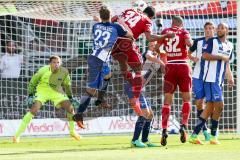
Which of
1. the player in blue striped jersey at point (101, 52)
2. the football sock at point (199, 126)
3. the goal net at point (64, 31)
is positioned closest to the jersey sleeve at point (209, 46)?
the football sock at point (199, 126)

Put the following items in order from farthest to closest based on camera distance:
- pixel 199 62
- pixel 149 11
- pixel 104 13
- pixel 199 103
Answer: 1. pixel 199 103
2. pixel 199 62
3. pixel 149 11
4. pixel 104 13

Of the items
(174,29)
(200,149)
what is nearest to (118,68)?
(174,29)

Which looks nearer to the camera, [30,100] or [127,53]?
[127,53]

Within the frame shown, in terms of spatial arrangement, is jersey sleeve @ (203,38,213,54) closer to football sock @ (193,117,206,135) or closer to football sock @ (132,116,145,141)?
football sock @ (193,117,206,135)

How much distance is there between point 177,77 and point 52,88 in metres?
4.15

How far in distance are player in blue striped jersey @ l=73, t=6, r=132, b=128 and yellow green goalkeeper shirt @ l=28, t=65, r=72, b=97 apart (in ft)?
10.9

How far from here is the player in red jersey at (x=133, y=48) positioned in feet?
48.5

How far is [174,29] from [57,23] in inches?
235

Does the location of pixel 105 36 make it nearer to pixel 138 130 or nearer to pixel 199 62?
pixel 138 130

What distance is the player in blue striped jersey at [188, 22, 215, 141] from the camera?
53.9ft

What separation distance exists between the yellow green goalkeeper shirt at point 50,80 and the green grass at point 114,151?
4.14 feet

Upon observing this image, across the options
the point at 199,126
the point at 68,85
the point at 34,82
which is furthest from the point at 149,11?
the point at 34,82

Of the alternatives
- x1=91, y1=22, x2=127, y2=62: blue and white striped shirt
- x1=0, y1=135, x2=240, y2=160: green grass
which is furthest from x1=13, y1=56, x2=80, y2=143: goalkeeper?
x1=91, y1=22, x2=127, y2=62: blue and white striped shirt

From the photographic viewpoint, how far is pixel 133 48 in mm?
14844
